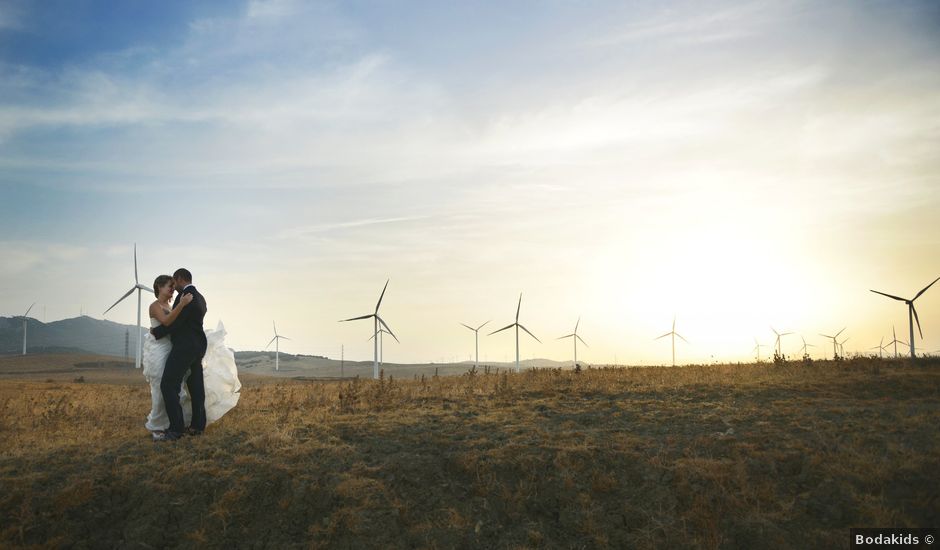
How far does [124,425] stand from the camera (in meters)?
15.3

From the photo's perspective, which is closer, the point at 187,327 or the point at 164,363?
the point at 187,327

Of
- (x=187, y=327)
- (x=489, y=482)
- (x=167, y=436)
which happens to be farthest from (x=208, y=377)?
(x=489, y=482)

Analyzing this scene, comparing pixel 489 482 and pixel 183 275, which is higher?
pixel 183 275

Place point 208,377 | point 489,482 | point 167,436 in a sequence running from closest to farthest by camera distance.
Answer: point 489,482 → point 167,436 → point 208,377

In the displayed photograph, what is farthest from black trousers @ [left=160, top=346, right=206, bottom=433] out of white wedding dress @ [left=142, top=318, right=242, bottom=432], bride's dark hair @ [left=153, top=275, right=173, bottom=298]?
bride's dark hair @ [left=153, top=275, right=173, bottom=298]

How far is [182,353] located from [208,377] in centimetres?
90

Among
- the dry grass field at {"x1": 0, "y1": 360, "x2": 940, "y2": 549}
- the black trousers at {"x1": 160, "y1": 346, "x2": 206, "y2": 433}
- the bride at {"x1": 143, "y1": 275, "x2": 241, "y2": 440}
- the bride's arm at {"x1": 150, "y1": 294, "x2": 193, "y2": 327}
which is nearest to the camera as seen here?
the dry grass field at {"x1": 0, "y1": 360, "x2": 940, "y2": 549}

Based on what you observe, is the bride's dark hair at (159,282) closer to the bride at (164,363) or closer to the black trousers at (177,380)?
the bride at (164,363)

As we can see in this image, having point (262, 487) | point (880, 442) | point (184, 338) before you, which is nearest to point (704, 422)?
point (880, 442)

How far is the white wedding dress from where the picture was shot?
40.7ft

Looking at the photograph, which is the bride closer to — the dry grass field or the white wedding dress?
the white wedding dress

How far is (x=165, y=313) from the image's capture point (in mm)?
12359

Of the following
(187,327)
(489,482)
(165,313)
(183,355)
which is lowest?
(489,482)

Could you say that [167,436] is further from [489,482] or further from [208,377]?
[489,482]
